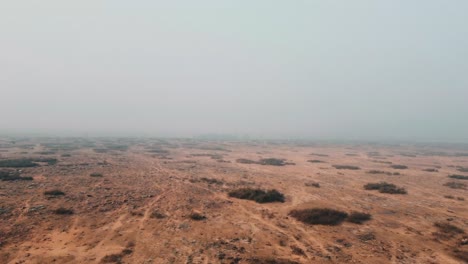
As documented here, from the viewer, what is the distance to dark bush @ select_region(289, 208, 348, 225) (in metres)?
16.0

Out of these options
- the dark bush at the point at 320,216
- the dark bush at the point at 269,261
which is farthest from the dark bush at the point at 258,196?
the dark bush at the point at 269,261

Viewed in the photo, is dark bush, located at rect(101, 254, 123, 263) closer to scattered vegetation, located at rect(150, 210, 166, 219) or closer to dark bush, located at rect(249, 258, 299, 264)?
scattered vegetation, located at rect(150, 210, 166, 219)

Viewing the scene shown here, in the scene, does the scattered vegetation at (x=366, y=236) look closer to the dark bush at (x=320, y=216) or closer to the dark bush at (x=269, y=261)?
the dark bush at (x=320, y=216)

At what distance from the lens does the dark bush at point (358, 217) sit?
16391 millimetres

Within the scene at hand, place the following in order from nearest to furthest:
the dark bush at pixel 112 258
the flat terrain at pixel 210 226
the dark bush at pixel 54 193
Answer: the dark bush at pixel 112 258, the flat terrain at pixel 210 226, the dark bush at pixel 54 193

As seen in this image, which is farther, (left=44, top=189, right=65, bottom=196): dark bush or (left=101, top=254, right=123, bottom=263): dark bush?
(left=44, top=189, right=65, bottom=196): dark bush

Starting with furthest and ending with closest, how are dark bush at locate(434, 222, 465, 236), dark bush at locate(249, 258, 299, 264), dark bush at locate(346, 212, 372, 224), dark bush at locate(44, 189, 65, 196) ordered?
dark bush at locate(44, 189, 65, 196), dark bush at locate(346, 212, 372, 224), dark bush at locate(434, 222, 465, 236), dark bush at locate(249, 258, 299, 264)

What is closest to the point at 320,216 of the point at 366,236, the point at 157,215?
the point at 366,236

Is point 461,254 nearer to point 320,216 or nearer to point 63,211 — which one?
point 320,216

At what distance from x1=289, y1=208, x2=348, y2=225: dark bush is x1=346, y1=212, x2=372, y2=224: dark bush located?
409mm

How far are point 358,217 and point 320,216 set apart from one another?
2521 millimetres

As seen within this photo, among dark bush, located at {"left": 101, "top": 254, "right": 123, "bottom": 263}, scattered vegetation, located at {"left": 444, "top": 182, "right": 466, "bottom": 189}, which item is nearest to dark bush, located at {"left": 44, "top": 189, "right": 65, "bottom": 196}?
dark bush, located at {"left": 101, "top": 254, "right": 123, "bottom": 263}

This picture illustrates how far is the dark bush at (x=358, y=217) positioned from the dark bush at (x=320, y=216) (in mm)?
409

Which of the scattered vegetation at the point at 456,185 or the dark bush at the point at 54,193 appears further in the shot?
the scattered vegetation at the point at 456,185
